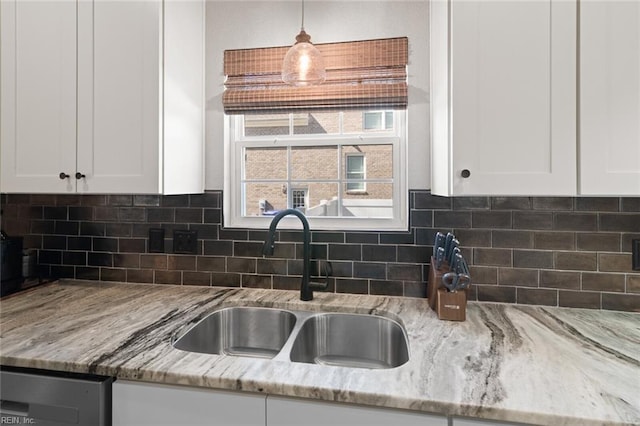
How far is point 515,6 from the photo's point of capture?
3.84 feet

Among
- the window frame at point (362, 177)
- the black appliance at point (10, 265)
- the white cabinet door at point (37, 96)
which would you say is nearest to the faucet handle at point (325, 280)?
the window frame at point (362, 177)

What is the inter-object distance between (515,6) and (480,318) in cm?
112

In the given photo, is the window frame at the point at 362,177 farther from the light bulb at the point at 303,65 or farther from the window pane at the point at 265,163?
the light bulb at the point at 303,65

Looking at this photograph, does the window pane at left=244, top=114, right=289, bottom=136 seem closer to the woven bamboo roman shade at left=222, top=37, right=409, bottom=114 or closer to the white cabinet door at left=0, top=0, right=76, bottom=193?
the woven bamboo roman shade at left=222, top=37, right=409, bottom=114

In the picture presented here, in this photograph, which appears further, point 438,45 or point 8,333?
point 438,45

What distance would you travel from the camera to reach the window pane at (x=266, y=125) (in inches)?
70.7

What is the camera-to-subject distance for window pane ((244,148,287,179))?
71.1 inches

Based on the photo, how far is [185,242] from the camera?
1767mm

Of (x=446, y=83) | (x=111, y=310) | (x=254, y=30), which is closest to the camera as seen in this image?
(x=446, y=83)

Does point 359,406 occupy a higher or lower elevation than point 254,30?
lower

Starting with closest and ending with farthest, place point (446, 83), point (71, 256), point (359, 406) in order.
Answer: point (359, 406) < point (446, 83) < point (71, 256)

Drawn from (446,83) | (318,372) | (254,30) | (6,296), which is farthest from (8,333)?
(446,83)

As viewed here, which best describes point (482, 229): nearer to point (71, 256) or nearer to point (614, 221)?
point (614, 221)

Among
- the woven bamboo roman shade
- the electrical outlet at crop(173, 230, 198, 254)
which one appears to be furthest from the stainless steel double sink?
the woven bamboo roman shade
